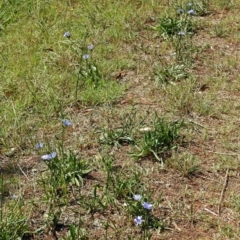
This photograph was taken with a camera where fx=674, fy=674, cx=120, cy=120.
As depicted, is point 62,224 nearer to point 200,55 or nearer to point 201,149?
point 201,149

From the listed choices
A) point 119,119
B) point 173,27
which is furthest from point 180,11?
point 119,119

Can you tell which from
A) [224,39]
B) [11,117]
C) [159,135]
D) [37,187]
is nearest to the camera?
[37,187]

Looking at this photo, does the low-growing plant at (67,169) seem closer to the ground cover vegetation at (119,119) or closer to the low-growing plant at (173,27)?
the ground cover vegetation at (119,119)

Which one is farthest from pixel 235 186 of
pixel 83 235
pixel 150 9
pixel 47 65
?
pixel 150 9

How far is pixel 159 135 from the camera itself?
395 cm

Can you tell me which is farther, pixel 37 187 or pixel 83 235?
pixel 37 187

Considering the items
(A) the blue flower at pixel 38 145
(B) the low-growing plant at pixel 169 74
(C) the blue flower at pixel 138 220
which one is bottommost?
(B) the low-growing plant at pixel 169 74

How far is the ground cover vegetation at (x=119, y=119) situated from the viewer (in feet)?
11.4

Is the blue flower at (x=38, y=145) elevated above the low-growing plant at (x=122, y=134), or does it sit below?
above

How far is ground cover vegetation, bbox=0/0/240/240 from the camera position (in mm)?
3484

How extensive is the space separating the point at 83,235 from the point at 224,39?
8.22 ft

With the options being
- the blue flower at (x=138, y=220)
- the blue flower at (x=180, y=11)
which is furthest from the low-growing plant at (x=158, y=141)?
the blue flower at (x=180, y=11)

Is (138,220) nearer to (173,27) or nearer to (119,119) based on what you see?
(119,119)

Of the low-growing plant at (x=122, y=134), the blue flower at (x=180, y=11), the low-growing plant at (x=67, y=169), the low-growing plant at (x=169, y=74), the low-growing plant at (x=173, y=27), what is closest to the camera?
the low-growing plant at (x=67, y=169)
